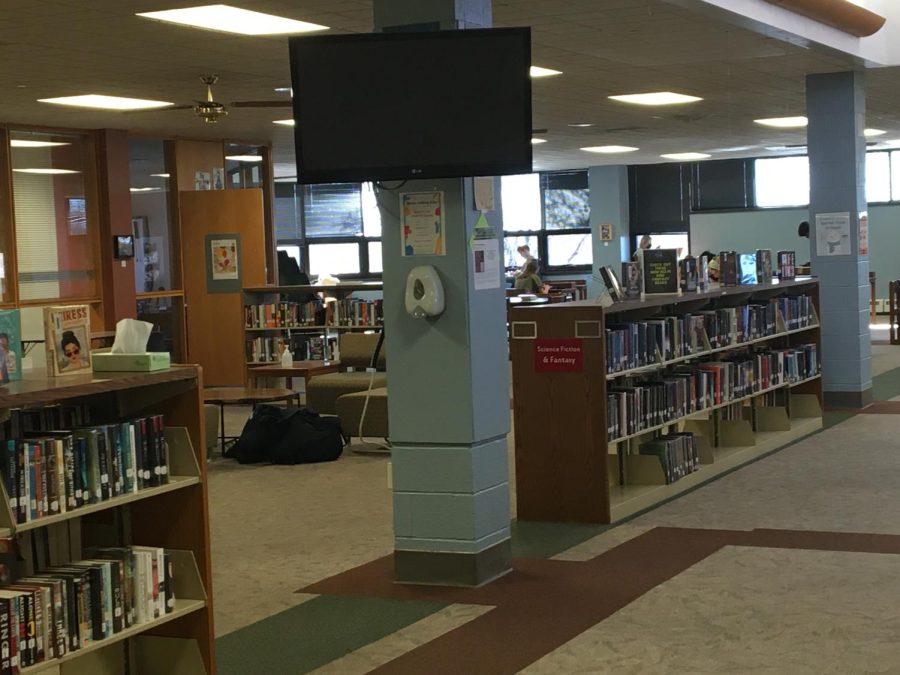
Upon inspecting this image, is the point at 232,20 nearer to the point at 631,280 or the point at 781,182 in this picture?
the point at 631,280

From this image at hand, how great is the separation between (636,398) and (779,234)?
17.6 m

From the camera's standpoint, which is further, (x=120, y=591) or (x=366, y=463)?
(x=366, y=463)

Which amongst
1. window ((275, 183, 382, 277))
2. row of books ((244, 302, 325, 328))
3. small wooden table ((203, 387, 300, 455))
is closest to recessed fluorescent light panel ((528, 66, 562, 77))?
small wooden table ((203, 387, 300, 455))

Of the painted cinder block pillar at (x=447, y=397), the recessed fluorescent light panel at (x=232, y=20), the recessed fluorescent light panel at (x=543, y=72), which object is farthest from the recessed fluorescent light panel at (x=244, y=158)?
the painted cinder block pillar at (x=447, y=397)

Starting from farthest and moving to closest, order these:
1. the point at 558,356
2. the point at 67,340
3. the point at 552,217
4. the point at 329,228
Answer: the point at 329,228
the point at 552,217
the point at 558,356
the point at 67,340

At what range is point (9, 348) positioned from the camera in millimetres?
4066

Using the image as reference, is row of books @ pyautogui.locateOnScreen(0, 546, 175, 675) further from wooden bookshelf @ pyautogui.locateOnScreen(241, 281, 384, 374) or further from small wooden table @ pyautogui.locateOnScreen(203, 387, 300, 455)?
wooden bookshelf @ pyautogui.locateOnScreen(241, 281, 384, 374)

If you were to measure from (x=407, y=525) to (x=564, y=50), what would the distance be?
519 cm

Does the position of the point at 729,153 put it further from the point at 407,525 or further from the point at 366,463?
the point at 407,525

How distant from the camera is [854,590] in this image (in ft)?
18.7

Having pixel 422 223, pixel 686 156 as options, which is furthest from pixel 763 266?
pixel 686 156

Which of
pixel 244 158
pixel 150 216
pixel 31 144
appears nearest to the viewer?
pixel 31 144

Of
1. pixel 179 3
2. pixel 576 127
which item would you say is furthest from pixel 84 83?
pixel 576 127

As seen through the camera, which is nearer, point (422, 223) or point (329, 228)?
point (422, 223)
